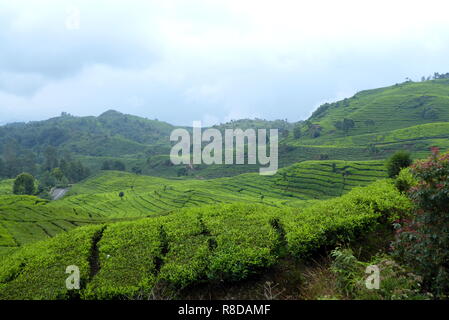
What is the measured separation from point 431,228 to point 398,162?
7492 millimetres

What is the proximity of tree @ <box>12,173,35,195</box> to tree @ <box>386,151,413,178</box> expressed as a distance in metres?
71.0

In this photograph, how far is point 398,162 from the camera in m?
12.0

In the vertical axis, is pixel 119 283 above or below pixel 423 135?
below

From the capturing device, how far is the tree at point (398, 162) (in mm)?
11898

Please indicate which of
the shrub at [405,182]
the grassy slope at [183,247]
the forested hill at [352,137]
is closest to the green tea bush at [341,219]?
the grassy slope at [183,247]

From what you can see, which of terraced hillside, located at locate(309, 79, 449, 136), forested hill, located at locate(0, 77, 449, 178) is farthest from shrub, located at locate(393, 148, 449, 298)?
terraced hillside, located at locate(309, 79, 449, 136)

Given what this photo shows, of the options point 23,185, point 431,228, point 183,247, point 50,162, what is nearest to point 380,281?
point 431,228

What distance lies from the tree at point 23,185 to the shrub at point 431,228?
241 feet

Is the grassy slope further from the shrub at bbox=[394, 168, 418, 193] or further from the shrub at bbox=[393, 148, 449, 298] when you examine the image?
the shrub at bbox=[393, 148, 449, 298]

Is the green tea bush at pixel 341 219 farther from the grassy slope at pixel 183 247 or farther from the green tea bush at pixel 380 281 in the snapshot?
the green tea bush at pixel 380 281
